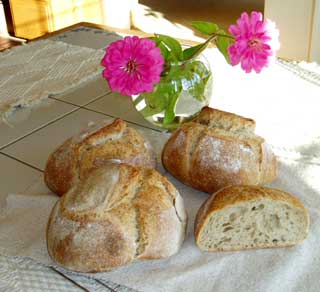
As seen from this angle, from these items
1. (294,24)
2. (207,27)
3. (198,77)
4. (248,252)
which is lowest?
(294,24)

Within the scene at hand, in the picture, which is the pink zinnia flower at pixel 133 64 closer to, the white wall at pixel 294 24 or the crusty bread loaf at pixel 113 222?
the crusty bread loaf at pixel 113 222

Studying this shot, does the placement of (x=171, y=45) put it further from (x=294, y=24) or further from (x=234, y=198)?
(x=294, y=24)

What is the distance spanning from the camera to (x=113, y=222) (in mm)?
619

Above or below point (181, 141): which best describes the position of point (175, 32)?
below

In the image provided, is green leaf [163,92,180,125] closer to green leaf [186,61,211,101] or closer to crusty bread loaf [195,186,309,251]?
green leaf [186,61,211,101]

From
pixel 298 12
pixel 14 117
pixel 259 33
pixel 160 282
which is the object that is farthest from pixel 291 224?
pixel 298 12

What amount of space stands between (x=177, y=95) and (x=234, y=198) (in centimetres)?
32

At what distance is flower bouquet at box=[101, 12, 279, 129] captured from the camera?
823 mm

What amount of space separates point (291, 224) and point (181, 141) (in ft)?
0.76

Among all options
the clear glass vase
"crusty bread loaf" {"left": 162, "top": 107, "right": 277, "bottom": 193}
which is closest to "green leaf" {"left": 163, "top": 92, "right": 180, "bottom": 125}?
the clear glass vase

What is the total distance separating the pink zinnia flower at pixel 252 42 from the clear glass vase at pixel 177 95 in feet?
0.36

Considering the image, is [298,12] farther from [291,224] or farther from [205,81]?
[291,224]

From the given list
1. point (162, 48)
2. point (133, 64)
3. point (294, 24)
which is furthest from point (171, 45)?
point (294, 24)

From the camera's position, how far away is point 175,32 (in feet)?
11.8
